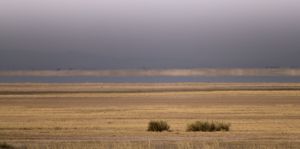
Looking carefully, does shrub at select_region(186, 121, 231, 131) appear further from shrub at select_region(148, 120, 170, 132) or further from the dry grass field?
shrub at select_region(148, 120, 170, 132)

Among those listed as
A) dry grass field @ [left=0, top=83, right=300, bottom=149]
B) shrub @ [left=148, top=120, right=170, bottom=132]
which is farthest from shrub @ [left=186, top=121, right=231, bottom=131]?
shrub @ [left=148, top=120, right=170, bottom=132]

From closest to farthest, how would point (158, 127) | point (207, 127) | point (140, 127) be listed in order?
point (207, 127) < point (158, 127) < point (140, 127)

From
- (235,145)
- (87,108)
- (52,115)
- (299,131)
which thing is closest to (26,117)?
(52,115)

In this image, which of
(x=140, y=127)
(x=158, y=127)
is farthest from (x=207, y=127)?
(x=140, y=127)

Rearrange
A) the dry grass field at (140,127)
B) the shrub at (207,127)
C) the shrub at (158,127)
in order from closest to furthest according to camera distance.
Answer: the dry grass field at (140,127), the shrub at (207,127), the shrub at (158,127)

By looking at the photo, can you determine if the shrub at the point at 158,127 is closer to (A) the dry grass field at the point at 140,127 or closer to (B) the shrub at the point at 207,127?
(A) the dry grass field at the point at 140,127

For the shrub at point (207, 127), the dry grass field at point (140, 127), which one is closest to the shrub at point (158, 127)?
the dry grass field at point (140, 127)

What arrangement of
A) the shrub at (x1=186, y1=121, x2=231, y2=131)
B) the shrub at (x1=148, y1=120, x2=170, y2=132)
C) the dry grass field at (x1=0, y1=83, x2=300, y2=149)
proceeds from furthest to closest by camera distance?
the shrub at (x1=148, y1=120, x2=170, y2=132) → the shrub at (x1=186, y1=121, x2=231, y2=131) → the dry grass field at (x1=0, y1=83, x2=300, y2=149)

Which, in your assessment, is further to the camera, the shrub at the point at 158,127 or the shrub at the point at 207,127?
the shrub at the point at 158,127

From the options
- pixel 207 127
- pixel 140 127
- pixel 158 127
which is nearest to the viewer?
pixel 207 127

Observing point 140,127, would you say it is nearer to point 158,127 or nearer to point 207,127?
point 158,127

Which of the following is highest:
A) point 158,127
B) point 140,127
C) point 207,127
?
point 140,127

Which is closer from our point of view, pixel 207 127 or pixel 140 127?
pixel 207 127

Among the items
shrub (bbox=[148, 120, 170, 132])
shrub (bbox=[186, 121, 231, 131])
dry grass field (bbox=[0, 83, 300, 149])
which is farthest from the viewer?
shrub (bbox=[148, 120, 170, 132])
